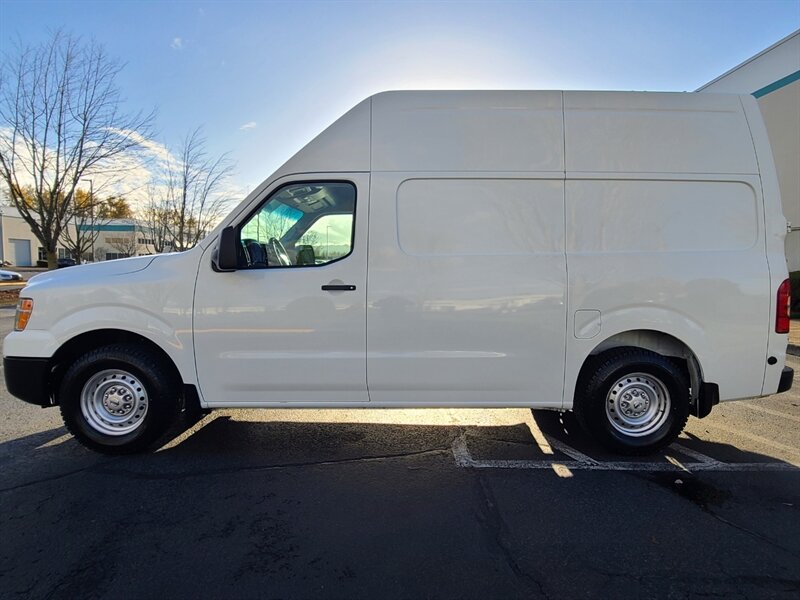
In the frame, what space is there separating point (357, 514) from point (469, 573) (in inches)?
32.8

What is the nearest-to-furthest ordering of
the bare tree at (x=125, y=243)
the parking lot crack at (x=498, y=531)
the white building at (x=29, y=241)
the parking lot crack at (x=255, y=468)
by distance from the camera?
the parking lot crack at (x=498, y=531), the parking lot crack at (x=255, y=468), the bare tree at (x=125, y=243), the white building at (x=29, y=241)

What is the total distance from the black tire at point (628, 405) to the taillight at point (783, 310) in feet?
2.56

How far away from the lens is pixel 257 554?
2.56 m

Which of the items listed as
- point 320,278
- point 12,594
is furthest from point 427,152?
point 12,594

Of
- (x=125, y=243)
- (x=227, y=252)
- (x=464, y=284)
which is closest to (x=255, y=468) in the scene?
(x=227, y=252)

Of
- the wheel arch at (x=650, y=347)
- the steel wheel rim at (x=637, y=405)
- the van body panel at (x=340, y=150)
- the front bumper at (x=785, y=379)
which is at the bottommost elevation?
the steel wheel rim at (x=637, y=405)

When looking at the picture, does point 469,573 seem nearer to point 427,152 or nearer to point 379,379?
point 379,379

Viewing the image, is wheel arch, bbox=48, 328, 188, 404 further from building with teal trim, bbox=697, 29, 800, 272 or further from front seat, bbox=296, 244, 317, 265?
building with teal trim, bbox=697, 29, 800, 272

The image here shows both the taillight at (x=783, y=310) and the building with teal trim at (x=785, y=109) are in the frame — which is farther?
the building with teal trim at (x=785, y=109)

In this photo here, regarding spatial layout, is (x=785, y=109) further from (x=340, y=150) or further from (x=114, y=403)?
(x=114, y=403)

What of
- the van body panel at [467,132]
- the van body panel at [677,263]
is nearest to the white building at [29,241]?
the van body panel at [467,132]

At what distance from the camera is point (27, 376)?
3641 mm

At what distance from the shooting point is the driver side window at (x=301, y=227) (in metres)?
3.66

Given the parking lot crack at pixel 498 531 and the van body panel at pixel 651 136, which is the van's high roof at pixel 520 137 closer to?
the van body panel at pixel 651 136
